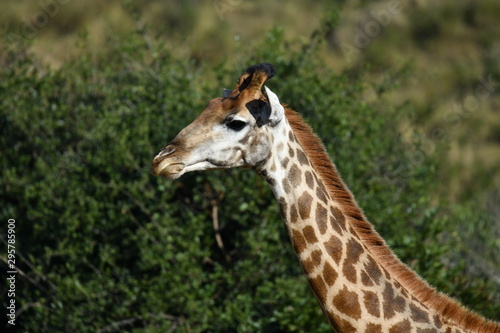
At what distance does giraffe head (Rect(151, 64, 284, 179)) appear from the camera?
4.57 metres

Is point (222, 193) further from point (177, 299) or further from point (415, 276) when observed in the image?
point (415, 276)

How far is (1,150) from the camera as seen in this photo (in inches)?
358

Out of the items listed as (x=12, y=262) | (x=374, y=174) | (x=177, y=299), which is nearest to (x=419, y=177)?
(x=374, y=174)

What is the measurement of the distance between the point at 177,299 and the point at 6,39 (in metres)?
4.31

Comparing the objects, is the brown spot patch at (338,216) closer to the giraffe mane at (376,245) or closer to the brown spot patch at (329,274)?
the giraffe mane at (376,245)

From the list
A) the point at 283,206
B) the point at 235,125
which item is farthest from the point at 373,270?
the point at 235,125

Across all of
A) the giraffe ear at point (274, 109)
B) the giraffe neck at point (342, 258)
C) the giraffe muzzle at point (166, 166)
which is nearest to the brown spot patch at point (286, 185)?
the giraffe neck at point (342, 258)

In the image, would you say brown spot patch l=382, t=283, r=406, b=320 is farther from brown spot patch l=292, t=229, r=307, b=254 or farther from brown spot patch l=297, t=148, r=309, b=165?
brown spot patch l=297, t=148, r=309, b=165

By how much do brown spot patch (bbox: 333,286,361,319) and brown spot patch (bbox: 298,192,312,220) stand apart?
491mm

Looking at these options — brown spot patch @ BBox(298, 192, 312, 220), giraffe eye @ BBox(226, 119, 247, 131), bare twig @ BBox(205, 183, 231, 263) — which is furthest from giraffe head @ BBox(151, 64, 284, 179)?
bare twig @ BBox(205, 183, 231, 263)

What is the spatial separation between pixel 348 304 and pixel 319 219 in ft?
1.71

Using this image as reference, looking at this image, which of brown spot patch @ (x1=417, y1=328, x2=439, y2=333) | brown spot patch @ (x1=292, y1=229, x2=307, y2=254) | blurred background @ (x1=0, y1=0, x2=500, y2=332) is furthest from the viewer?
blurred background @ (x1=0, y1=0, x2=500, y2=332)

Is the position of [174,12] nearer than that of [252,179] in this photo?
No

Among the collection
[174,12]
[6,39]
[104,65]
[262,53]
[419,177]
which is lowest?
[419,177]
